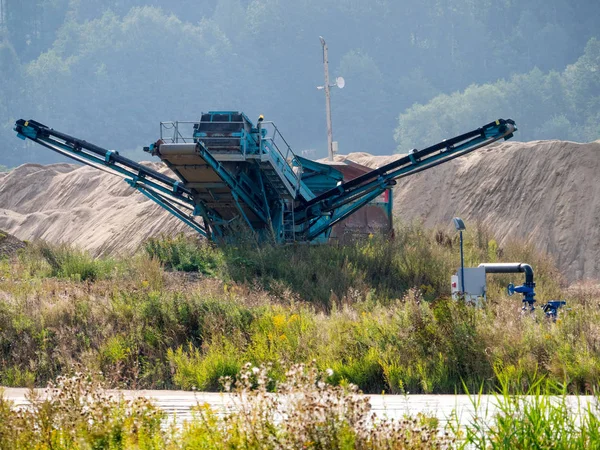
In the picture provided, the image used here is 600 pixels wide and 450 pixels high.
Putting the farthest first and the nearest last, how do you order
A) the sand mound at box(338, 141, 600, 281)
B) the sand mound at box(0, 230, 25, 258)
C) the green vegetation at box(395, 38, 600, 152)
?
the green vegetation at box(395, 38, 600, 152) → the sand mound at box(338, 141, 600, 281) → the sand mound at box(0, 230, 25, 258)

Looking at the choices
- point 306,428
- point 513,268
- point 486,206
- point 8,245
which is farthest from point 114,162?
point 306,428

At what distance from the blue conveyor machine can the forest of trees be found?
88.1 m

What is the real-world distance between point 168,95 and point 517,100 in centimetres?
4854

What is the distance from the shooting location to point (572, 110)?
384ft

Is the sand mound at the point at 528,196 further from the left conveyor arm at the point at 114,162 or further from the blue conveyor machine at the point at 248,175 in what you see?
the left conveyor arm at the point at 114,162

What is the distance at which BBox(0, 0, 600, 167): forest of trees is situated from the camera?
396 ft

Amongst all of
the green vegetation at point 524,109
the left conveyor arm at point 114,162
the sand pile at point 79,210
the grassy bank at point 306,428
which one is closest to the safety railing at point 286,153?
the left conveyor arm at point 114,162

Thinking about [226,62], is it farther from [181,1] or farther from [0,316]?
[0,316]

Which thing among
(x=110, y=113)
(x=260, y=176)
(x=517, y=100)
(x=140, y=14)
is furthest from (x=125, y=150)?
(x=260, y=176)

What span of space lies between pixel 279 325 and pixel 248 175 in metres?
14.1

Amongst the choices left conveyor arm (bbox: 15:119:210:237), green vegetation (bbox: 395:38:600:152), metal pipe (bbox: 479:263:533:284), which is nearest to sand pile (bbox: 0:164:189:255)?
left conveyor arm (bbox: 15:119:210:237)

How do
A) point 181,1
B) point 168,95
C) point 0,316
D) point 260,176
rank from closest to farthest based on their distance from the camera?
point 0,316, point 260,176, point 168,95, point 181,1

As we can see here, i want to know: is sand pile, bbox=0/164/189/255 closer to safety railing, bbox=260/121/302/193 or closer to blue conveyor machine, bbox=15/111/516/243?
blue conveyor machine, bbox=15/111/516/243

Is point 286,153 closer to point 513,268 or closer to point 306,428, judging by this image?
point 513,268
